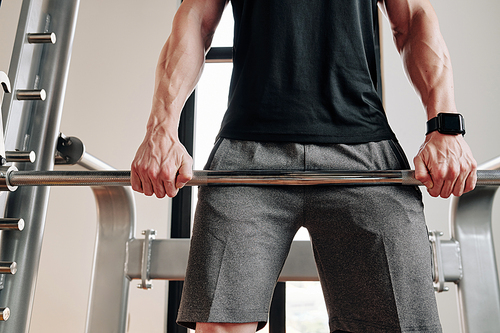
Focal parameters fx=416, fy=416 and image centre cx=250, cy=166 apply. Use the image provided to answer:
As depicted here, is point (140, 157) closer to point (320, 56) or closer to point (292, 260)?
point (320, 56)

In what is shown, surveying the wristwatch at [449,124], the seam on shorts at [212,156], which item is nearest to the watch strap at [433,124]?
the wristwatch at [449,124]

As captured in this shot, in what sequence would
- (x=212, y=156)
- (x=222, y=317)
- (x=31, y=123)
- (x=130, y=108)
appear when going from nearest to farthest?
(x=222, y=317)
(x=212, y=156)
(x=31, y=123)
(x=130, y=108)

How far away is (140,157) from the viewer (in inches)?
27.9

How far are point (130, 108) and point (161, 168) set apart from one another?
195 cm

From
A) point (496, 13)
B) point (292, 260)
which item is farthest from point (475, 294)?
point (496, 13)

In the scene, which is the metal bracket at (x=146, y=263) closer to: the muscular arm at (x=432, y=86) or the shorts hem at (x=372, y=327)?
the shorts hem at (x=372, y=327)

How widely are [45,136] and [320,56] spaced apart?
60 cm

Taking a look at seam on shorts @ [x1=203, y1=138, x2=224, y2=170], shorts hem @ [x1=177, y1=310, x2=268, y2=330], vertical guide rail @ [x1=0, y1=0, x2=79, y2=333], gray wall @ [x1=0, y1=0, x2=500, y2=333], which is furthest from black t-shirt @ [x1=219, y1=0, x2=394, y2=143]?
gray wall @ [x1=0, y1=0, x2=500, y2=333]

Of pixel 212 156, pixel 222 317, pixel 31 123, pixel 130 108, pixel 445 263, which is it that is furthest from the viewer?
pixel 130 108

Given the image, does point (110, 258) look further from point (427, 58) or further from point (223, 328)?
point (427, 58)

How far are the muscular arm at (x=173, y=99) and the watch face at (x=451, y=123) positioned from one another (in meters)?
0.43

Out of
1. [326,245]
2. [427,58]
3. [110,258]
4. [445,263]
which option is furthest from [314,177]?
[110,258]

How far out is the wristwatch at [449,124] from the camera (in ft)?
2.25

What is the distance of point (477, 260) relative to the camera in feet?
3.48
